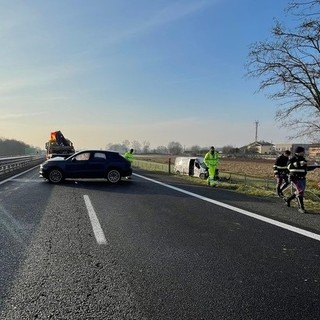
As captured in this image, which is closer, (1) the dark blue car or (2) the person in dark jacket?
(2) the person in dark jacket

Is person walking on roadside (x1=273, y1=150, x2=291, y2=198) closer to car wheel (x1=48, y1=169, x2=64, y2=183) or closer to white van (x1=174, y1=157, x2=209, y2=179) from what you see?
car wheel (x1=48, y1=169, x2=64, y2=183)

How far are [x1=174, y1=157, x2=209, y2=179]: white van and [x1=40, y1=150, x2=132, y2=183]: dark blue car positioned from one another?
12.7 m

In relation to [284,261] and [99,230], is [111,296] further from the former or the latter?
[99,230]

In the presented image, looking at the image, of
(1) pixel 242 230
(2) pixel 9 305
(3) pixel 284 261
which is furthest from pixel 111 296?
(1) pixel 242 230

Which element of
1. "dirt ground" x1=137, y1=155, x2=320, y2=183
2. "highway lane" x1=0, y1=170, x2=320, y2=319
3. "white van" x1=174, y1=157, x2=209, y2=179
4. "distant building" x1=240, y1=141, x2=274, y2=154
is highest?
"distant building" x1=240, y1=141, x2=274, y2=154

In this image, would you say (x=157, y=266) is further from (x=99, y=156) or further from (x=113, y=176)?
(x=99, y=156)

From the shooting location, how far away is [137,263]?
16.6ft

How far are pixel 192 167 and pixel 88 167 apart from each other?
15727mm

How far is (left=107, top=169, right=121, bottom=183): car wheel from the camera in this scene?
56.4 feet

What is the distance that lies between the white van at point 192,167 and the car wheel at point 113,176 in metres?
12.7

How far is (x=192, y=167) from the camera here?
31.5m

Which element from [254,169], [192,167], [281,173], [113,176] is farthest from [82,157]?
[254,169]

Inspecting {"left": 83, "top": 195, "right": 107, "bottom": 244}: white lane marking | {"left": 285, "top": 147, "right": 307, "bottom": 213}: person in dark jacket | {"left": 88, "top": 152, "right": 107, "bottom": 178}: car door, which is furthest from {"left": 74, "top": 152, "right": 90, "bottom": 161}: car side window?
{"left": 285, "top": 147, "right": 307, "bottom": 213}: person in dark jacket

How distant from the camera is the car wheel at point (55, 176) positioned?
16706 millimetres
